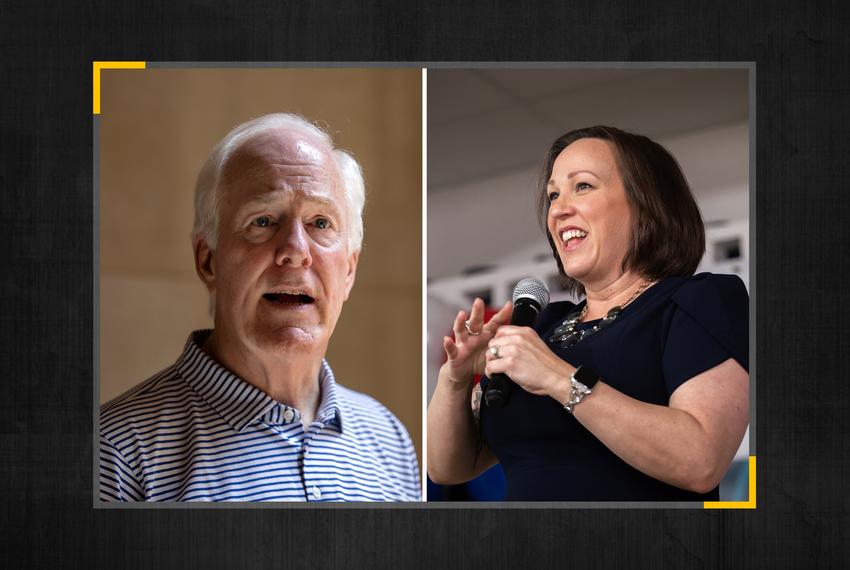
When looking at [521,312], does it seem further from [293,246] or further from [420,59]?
[420,59]

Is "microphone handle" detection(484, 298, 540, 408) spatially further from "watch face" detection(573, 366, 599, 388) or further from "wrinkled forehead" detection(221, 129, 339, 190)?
"wrinkled forehead" detection(221, 129, 339, 190)

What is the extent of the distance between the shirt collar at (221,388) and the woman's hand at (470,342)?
0.51 metres

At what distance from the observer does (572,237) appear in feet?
9.62

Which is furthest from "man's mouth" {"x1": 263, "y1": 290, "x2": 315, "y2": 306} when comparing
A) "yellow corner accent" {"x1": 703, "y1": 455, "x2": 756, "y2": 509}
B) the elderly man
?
"yellow corner accent" {"x1": 703, "y1": 455, "x2": 756, "y2": 509}

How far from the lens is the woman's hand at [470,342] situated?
2918 mm

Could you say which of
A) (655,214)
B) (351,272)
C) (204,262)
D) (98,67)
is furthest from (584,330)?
(98,67)

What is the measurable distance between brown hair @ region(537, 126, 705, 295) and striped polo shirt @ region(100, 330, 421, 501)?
73 cm

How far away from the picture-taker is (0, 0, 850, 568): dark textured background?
3051 millimetres

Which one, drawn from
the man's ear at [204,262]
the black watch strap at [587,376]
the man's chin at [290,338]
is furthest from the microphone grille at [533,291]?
the man's ear at [204,262]

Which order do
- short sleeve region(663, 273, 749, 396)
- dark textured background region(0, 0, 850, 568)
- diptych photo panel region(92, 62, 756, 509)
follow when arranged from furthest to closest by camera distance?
1. dark textured background region(0, 0, 850, 568)
2. diptych photo panel region(92, 62, 756, 509)
3. short sleeve region(663, 273, 749, 396)

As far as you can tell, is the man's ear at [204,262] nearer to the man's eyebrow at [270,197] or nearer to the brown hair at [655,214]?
the man's eyebrow at [270,197]

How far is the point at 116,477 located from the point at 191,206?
81cm

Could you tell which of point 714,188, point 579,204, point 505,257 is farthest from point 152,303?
point 714,188
